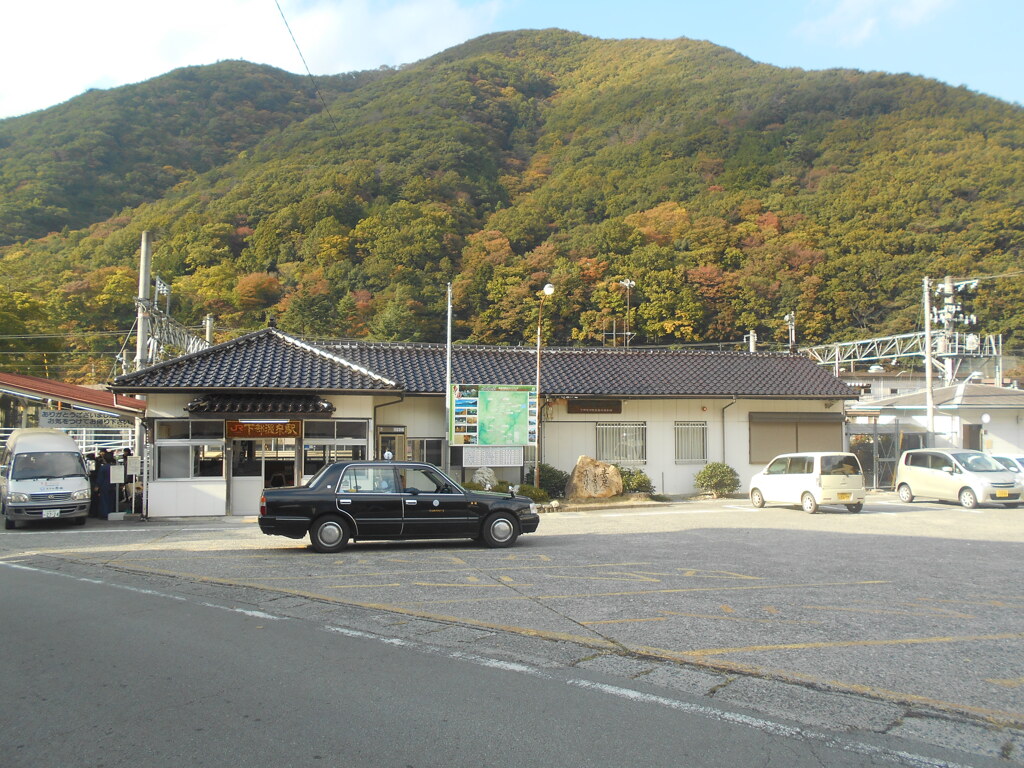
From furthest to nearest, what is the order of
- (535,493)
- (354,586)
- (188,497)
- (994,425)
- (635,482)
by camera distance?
(994,425)
(635,482)
(535,493)
(188,497)
(354,586)

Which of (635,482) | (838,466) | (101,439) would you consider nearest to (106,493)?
(635,482)

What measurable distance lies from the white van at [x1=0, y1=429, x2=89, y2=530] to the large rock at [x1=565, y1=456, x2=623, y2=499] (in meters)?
13.0

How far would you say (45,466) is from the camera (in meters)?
19.0

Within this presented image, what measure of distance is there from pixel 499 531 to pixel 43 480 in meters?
11.9

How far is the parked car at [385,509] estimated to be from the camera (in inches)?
512

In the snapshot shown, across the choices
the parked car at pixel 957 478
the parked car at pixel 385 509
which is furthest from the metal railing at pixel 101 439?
the parked car at pixel 957 478

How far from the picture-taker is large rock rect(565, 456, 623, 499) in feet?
76.3

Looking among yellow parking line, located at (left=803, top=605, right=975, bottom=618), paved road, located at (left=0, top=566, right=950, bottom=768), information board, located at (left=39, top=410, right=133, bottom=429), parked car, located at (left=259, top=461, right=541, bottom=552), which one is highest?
information board, located at (left=39, top=410, right=133, bottom=429)

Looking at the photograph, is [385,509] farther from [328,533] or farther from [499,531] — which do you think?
[499,531]

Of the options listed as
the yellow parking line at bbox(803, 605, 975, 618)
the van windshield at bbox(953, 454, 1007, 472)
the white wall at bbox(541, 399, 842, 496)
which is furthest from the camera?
the white wall at bbox(541, 399, 842, 496)

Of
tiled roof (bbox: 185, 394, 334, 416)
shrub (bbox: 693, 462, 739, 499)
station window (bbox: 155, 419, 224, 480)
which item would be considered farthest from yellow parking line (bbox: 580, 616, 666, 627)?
shrub (bbox: 693, 462, 739, 499)

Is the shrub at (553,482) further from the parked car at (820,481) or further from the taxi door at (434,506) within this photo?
the taxi door at (434,506)

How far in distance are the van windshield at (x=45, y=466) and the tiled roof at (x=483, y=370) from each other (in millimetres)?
2220

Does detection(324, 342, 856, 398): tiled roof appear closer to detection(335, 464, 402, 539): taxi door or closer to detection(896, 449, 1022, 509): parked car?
detection(896, 449, 1022, 509): parked car
